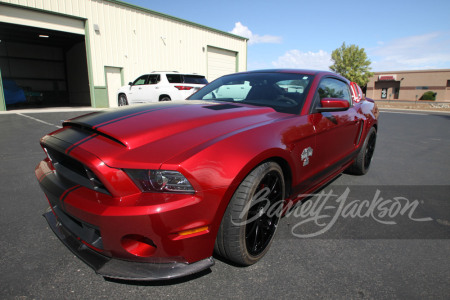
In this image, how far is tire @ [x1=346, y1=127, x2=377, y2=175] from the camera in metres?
3.81

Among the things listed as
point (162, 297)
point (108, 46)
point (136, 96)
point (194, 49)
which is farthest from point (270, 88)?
point (194, 49)

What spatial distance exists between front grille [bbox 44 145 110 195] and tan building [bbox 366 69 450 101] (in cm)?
5625

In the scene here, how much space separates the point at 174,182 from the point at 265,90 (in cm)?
171

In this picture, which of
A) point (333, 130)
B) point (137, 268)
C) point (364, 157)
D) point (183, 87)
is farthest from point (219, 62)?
point (137, 268)

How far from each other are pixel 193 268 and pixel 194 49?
776 inches

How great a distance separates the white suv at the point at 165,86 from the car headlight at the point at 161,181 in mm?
8761

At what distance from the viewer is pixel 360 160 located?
3820mm

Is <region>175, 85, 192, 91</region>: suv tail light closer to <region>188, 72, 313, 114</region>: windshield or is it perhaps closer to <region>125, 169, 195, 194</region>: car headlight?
<region>188, 72, 313, 114</region>: windshield

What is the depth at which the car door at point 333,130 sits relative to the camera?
2531mm

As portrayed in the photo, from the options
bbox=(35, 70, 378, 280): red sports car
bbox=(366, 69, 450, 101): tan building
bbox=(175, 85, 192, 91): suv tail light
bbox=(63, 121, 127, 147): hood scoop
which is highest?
bbox=(366, 69, 450, 101): tan building

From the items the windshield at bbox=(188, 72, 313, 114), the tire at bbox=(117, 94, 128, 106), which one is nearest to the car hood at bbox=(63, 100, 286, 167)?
the windshield at bbox=(188, 72, 313, 114)

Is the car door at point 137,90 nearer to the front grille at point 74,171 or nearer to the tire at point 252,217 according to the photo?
the front grille at point 74,171

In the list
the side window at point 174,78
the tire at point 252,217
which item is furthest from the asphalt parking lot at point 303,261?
the side window at point 174,78

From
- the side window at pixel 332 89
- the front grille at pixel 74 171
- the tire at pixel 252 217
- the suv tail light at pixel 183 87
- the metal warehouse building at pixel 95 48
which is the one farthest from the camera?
the metal warehouse building at pixel 95 48
